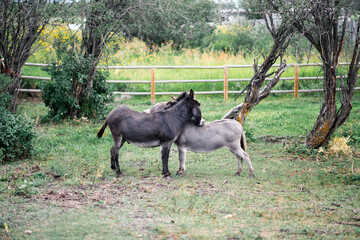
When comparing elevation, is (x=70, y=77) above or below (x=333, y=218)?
above

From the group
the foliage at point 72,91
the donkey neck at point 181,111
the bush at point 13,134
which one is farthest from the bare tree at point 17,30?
the donkey neck at point 181,111

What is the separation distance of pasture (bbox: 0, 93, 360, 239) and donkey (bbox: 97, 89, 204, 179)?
64cm

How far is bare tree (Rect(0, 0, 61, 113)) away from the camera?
10.8 m

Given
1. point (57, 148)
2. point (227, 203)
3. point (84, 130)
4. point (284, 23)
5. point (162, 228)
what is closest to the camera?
point (162, 228)

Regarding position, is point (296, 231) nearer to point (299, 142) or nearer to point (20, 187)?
point (20, 187)

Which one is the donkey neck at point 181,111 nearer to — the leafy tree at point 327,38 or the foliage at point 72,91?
the leafy tree at point 327,38

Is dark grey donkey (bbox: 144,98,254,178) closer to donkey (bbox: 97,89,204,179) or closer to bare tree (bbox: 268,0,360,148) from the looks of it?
donkey (bbox: 97,89,204,179)

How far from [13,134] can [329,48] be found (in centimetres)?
700

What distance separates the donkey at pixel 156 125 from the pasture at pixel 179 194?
0.64m

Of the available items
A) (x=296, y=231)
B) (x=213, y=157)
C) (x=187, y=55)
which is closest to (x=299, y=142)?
(x=213, y=157)

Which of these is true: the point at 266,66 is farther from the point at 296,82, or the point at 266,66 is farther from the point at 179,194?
the point at 296,82

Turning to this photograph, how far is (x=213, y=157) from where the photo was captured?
10391 millimetres

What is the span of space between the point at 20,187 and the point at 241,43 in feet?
73.3

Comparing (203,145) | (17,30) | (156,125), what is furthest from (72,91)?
(203,145)
